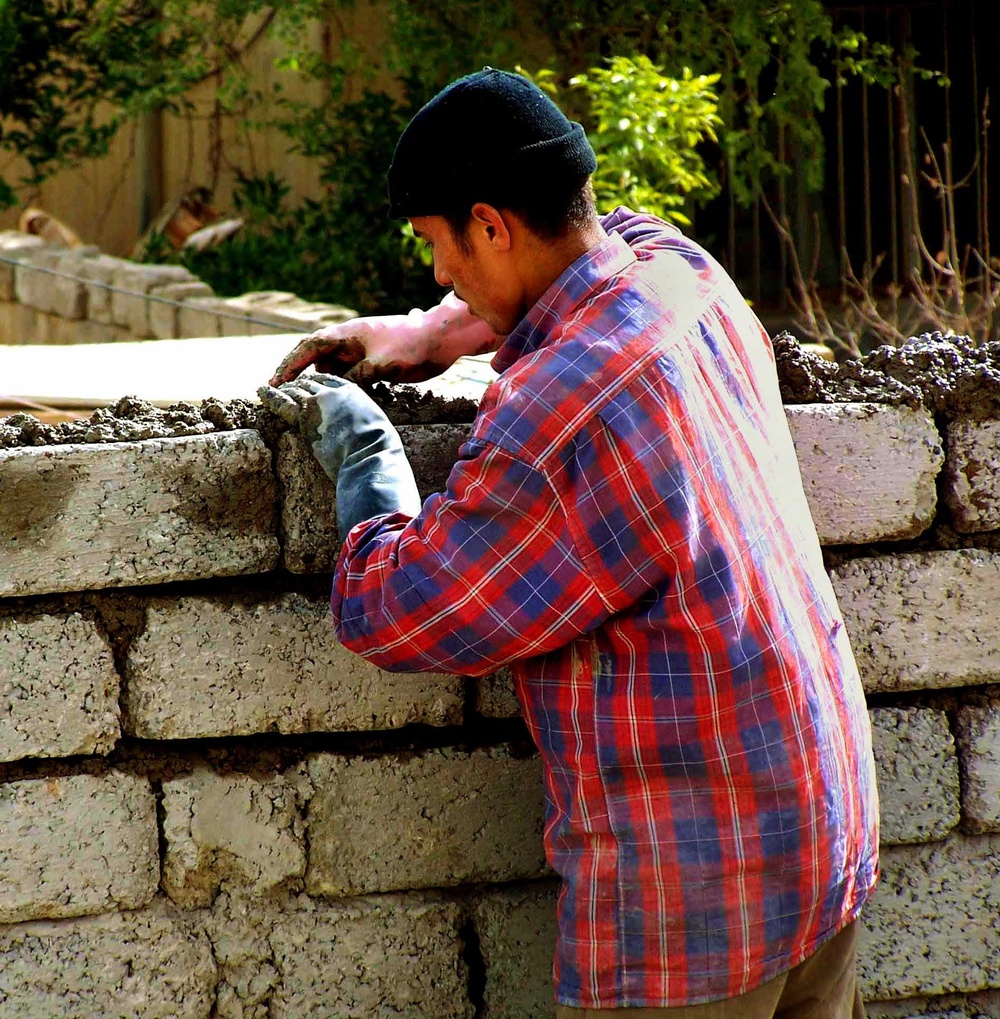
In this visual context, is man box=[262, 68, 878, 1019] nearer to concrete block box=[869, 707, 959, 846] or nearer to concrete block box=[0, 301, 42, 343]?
concrete block box=[869, 707, 959, 846]

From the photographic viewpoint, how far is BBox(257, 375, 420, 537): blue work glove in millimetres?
2111

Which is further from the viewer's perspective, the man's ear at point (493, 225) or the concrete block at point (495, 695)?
the concrete block at point (495, 695)

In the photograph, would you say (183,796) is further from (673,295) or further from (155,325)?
(155,325)

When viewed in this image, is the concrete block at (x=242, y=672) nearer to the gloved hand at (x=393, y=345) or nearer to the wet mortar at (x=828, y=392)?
the wet mortar at (x=828, y=392)

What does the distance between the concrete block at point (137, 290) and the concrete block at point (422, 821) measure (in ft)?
20.0

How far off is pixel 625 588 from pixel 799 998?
0.75 m

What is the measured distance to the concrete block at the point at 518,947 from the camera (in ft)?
8.57

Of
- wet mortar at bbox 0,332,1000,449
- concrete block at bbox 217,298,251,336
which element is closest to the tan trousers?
wet mortar at bbox 0,332,1000,449

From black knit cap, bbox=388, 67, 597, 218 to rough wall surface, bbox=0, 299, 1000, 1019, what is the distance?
61 cm

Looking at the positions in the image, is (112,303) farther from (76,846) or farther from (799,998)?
(799,998)

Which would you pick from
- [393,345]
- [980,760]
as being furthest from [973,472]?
[393,345]

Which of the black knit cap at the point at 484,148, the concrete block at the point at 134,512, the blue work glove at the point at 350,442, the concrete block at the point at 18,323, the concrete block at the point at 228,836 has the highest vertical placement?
the black knit cap at the point at 484,148

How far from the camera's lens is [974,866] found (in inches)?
109

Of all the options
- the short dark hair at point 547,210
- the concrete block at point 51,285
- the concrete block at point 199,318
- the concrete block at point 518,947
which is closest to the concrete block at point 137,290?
the concrete block at point 51,285
